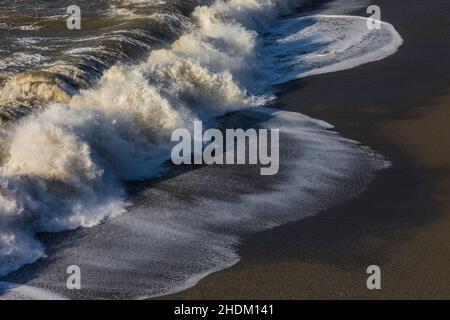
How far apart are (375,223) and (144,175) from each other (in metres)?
3.16

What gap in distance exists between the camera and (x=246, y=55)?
15312mm

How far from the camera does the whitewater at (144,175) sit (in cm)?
752

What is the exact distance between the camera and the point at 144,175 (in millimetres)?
9781

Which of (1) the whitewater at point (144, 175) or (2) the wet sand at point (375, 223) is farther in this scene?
(1) the whitewater at point (144, 175)

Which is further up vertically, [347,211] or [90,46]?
[90,46]

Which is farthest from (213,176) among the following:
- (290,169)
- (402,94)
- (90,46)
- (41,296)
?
(90,46)

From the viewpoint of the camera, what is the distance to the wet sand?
23.2 feet

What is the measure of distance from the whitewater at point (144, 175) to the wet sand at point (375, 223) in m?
0.29

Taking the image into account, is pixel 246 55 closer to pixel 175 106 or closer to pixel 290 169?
→ pixel 175 106

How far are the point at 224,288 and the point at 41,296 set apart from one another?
1717mm

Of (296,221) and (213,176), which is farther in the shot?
(213,176)
